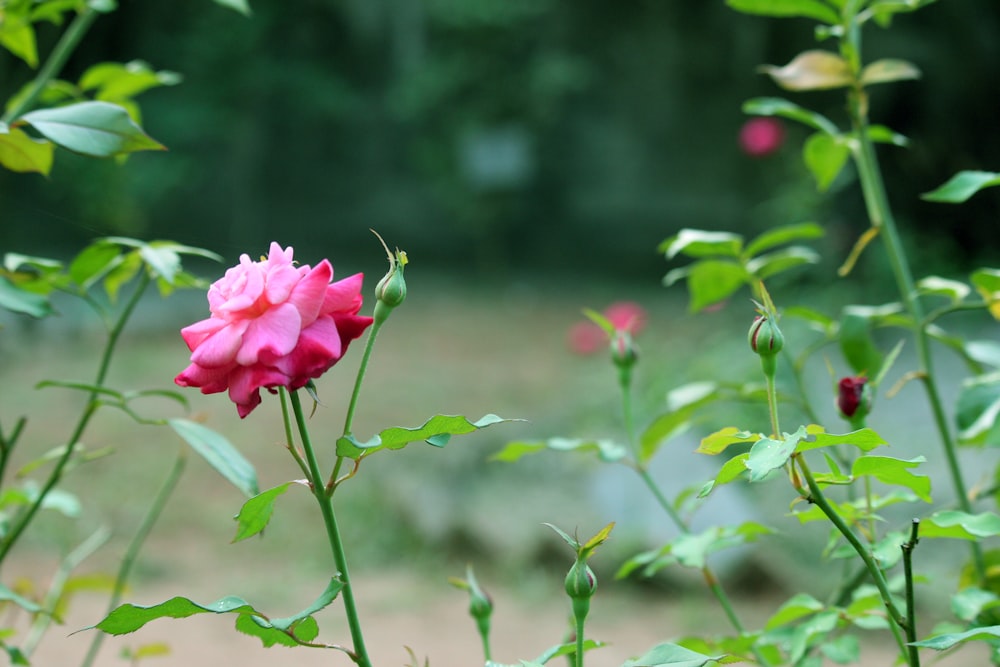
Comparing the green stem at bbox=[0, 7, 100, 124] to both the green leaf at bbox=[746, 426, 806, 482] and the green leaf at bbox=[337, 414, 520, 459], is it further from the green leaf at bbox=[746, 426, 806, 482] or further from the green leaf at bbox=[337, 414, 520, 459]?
the green leaf at bbox=[746, 426, 806, 482]

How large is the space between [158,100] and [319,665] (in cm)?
383

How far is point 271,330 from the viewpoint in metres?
0.37

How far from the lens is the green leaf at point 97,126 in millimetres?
510

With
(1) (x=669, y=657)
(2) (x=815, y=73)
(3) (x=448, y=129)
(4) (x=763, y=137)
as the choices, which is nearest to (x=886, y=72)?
(2) (x=815, y=73)

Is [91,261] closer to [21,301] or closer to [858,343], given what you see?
[21,301]

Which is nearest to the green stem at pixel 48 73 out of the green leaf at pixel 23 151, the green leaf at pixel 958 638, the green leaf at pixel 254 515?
the green leaf at pixel 23 151

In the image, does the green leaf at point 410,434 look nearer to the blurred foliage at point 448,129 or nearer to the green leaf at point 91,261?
the green leaf at point 91,261

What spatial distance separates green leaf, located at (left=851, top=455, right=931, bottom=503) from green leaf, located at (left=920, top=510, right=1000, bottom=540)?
16 millimetres

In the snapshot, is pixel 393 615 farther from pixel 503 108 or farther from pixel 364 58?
pixel 364 58

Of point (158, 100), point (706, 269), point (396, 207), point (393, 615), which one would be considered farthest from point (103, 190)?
point (706, 269)

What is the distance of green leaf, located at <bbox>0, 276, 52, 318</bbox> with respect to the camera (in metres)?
0.53

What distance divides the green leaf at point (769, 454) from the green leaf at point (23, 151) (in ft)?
1.31

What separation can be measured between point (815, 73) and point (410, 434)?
17.0 inches

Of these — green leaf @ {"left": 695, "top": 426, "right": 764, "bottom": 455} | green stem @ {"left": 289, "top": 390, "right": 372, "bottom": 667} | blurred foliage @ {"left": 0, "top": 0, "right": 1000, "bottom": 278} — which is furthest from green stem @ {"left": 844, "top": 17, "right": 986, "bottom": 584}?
blurred foliage @ {"left": 0, "top": 0, "right": 1000, "bottom": 278}
